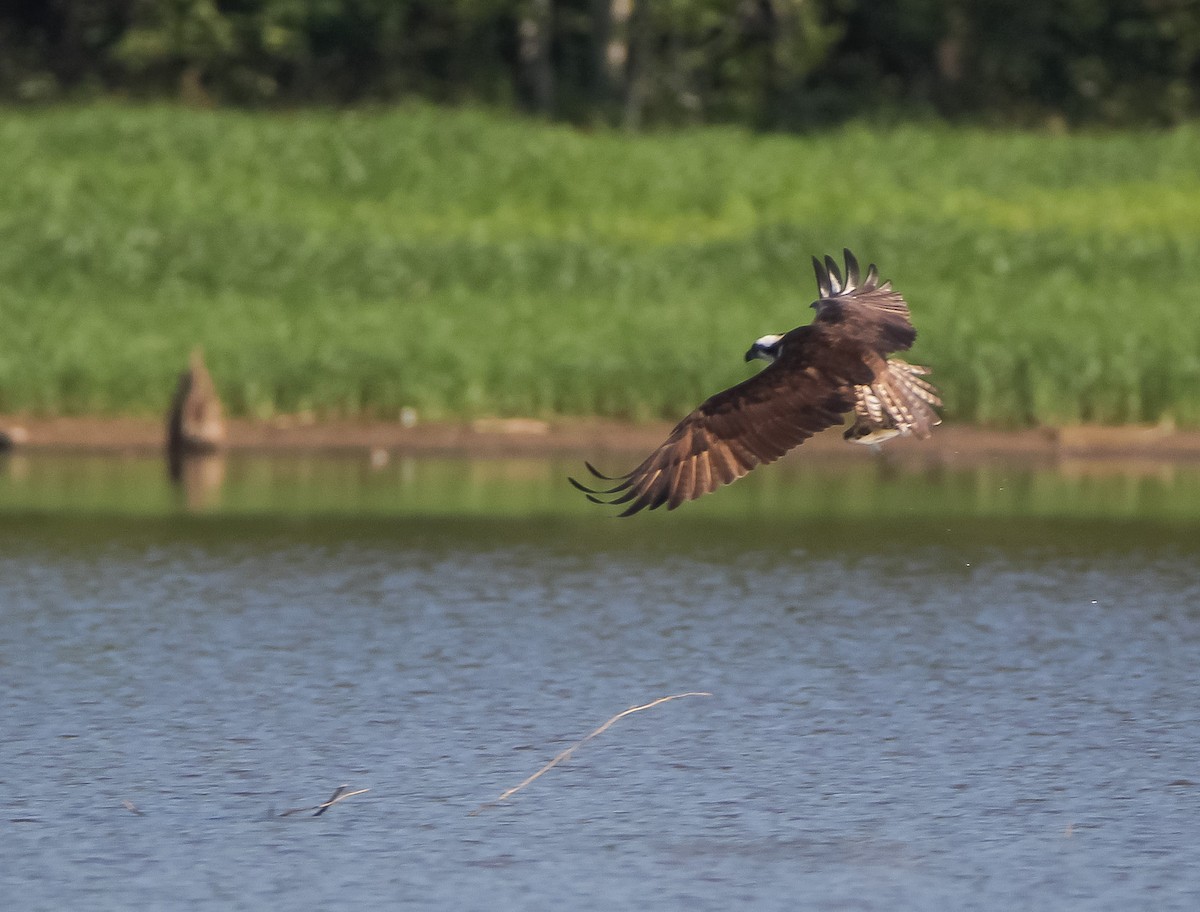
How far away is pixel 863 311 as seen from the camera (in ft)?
34.2

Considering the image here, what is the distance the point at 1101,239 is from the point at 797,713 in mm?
18951

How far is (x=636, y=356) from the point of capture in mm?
25859

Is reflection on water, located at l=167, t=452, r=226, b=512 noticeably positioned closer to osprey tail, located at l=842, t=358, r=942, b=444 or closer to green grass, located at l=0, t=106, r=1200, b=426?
green grass, located at l=0, t=106, r=1200, b=426

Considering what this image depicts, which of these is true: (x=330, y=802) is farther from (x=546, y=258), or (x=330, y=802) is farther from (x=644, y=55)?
(x=644, y=55)

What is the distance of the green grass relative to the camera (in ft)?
83.3

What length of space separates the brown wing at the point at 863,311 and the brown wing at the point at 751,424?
0.14 meters

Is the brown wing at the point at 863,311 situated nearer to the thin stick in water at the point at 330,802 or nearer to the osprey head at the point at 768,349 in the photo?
the osprey head at the point at 768,349

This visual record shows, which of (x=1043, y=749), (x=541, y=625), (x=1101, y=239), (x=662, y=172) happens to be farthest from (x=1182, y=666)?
(x=662, y=172)

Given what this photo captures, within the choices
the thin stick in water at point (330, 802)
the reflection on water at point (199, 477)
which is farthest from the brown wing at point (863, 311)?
the reflection on water at point (199, 477)

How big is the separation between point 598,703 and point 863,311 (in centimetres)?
381

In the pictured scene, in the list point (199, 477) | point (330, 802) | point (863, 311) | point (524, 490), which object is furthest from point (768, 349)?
point (199, 477)

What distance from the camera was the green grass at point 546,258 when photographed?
25.4m

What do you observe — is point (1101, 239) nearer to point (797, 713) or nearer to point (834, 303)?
point (797, 713)

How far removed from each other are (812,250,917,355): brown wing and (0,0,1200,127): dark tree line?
33.2 metres
